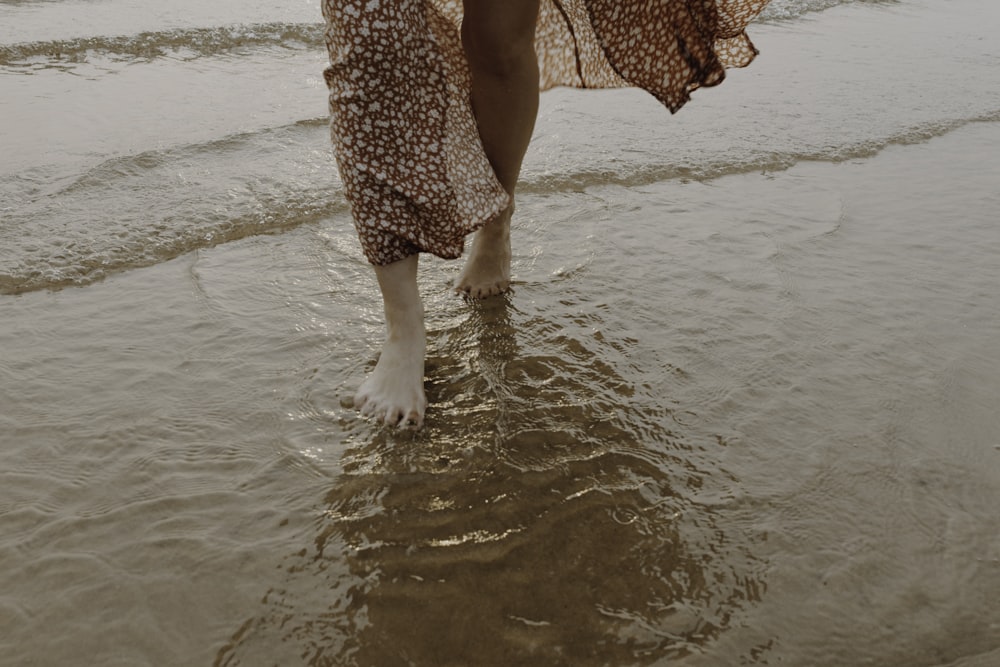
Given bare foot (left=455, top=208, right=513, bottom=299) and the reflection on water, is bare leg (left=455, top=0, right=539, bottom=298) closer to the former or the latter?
bare foot (left=455, top=208, right=513, bottom=299)

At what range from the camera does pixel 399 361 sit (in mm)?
1717

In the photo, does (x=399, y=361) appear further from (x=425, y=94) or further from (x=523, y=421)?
(x=425, y=94)

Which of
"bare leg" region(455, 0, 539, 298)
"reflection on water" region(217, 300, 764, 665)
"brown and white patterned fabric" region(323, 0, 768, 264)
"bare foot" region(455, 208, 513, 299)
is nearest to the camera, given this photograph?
"reflection on water" region(217, 300, 764, 665)

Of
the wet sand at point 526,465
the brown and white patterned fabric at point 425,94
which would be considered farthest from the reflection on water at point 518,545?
the brown and white patterned fabric at point 425,94

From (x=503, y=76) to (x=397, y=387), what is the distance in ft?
2.70

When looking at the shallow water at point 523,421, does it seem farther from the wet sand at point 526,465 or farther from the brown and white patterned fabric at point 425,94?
the brown and white patterned fabric at point 425,94

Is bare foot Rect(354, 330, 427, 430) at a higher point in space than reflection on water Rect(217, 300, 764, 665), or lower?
higher

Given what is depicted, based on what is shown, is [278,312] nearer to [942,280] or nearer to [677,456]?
[677,456]

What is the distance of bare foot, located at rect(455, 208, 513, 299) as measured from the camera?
2178mm

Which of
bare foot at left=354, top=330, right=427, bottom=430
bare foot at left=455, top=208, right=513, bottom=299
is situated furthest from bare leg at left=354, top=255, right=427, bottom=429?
bare foot at left=455, top=208, right=513, bottom=299

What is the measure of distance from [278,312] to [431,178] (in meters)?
0.62

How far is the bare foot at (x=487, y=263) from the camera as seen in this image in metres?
2.18

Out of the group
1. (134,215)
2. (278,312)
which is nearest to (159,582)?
(278,312)

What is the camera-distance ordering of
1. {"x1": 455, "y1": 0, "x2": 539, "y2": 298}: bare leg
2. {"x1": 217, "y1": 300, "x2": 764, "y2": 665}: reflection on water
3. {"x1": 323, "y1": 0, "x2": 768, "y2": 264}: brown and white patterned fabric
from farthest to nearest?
{"x1": 455, "y1": 0, "x2": 539, "y2": 298}: bare leg < {"x1": 323, "y1": 0, "x2": 768, "y2": 264}: brown and white patterned fabric < {"x1": 217, "y1": 300, "x2": 764, "y2": 665}: reflection on water
